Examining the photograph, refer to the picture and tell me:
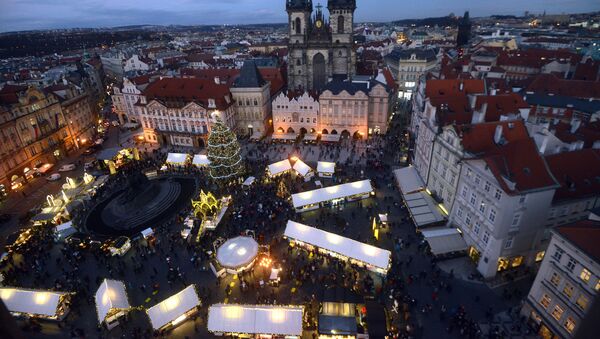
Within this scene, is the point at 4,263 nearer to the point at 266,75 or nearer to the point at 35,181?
the point at 35,181

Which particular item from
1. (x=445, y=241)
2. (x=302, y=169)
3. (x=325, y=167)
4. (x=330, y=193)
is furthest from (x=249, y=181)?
Result: (x=445, y=241)

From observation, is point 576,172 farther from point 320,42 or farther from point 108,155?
point 108,155

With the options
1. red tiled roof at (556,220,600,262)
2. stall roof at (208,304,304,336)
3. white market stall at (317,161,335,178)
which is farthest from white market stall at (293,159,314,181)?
red tiled roof at (556,220,600,262)

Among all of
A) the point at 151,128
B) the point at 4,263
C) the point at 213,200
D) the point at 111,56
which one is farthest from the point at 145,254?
the point at 111,56

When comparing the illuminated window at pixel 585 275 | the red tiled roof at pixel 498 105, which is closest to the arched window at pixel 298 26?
the red tiled roof at pixel 498 105

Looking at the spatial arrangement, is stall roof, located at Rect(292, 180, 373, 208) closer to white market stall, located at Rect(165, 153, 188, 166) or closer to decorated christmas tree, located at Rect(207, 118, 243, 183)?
decorated christmas tree, located at Rect(207, 118, 243, 183)

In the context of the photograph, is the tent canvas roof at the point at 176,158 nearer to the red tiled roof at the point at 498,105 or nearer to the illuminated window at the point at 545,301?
the red tiled roof at the point at 498,105

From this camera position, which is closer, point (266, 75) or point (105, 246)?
point (105, 246)
